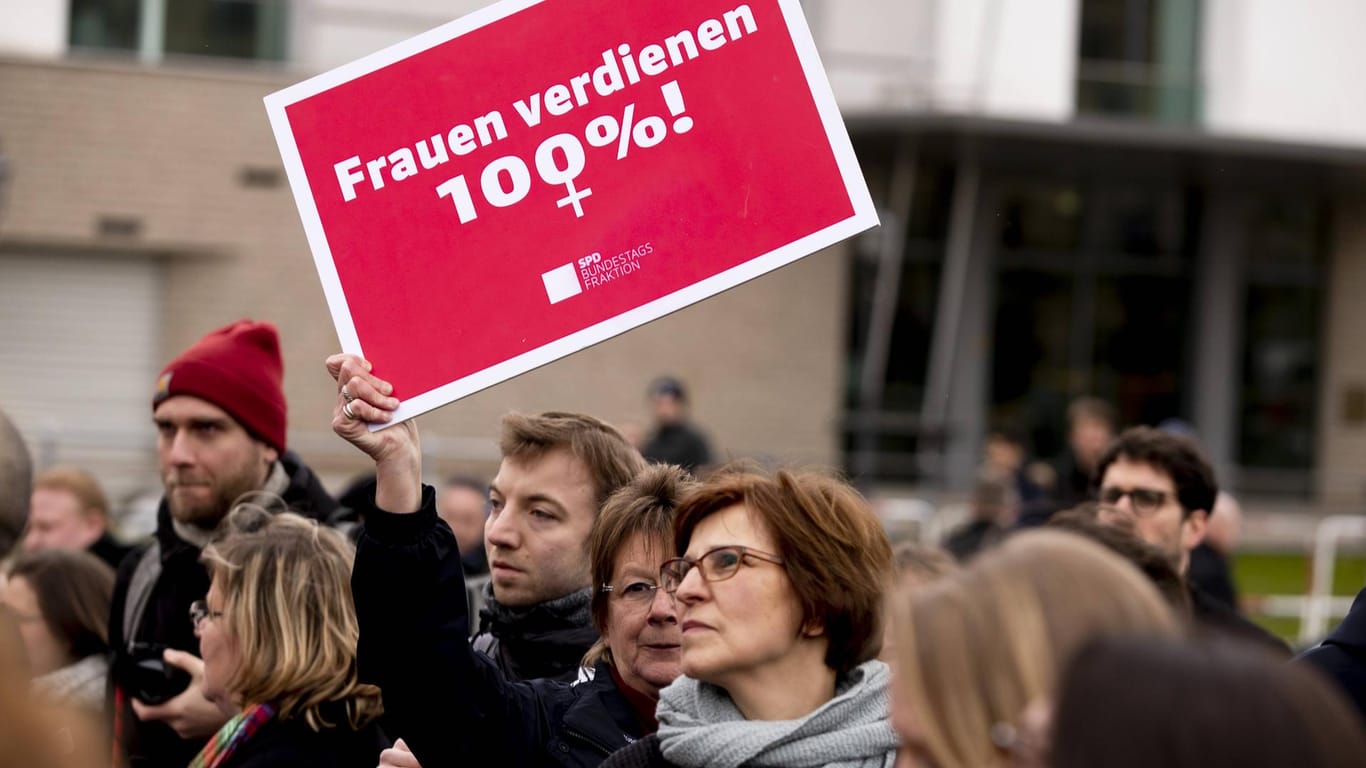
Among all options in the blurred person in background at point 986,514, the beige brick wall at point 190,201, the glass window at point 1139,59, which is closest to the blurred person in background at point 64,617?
the blurred person in background at point 986,514

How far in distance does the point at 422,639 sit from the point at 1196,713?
157 cm

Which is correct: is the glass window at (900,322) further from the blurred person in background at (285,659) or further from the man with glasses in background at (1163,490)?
the blurred person in background at (285,659)

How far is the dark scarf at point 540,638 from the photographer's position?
12.5ft

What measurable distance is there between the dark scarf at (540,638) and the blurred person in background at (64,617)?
165cm

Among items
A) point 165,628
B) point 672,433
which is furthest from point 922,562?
point 672,433

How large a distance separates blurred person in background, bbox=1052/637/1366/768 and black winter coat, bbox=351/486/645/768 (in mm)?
1423

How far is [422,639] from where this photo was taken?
2.95 metres

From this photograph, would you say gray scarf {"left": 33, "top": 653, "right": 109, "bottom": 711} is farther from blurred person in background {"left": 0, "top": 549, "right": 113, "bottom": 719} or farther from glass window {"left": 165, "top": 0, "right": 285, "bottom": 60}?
glass window {"left": 165, "top": 0, "right": 285, "bottom": 60}

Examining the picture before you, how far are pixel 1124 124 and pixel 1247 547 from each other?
4.87 m

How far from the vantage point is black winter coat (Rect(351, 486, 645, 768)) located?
2.95 meters

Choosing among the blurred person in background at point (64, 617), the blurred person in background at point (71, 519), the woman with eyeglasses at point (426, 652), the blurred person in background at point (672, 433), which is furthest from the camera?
the blurred person in background at point (672, 433)

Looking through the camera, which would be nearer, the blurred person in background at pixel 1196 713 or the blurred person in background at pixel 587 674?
the blurred person in background at pixel 1196 713

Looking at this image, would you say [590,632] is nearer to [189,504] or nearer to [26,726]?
[189,504]

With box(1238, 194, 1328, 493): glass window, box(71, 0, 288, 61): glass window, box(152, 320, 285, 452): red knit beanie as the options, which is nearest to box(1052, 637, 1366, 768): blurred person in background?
box(152, 320, 285, 452): red knit beanie
